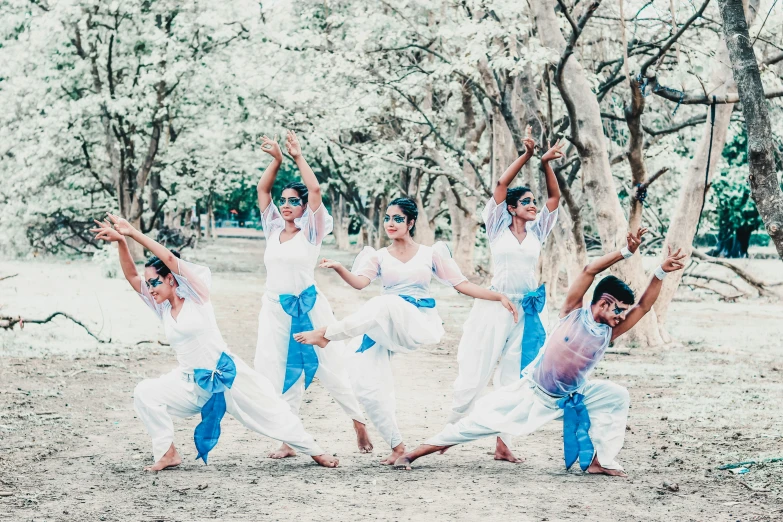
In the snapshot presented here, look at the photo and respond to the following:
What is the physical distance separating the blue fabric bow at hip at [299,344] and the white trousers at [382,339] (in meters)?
0.35

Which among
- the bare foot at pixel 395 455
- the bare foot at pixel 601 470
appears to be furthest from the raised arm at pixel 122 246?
the bare foot at pixel 601 470

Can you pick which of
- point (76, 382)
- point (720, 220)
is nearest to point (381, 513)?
point (76, 382)

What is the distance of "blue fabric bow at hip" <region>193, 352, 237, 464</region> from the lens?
20.8ft

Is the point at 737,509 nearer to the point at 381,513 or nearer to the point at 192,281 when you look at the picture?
the point at 381,513

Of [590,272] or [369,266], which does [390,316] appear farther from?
[590,272]

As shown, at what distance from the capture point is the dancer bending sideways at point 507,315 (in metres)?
7.05

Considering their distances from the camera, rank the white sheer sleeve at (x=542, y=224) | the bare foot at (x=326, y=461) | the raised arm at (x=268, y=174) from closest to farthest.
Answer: the bare foot at (x=326, y=461)
the raised arm at (x=268, y=174)
the white sheer sleeve at (x=542, y=224)

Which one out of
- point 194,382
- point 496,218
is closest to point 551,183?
point 496,218

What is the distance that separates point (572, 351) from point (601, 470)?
0.91 m

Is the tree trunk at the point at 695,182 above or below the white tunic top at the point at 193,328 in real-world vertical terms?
above

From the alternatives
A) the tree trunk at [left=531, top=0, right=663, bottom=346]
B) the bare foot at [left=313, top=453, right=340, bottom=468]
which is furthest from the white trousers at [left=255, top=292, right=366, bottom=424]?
the tree trunk at [left=531, top=0, right=663, bottom=346]

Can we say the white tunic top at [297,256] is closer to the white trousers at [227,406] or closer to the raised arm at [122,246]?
the white trousers at [227,406]

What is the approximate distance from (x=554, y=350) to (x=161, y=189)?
25.3 meters

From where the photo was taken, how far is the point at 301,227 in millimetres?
7059
